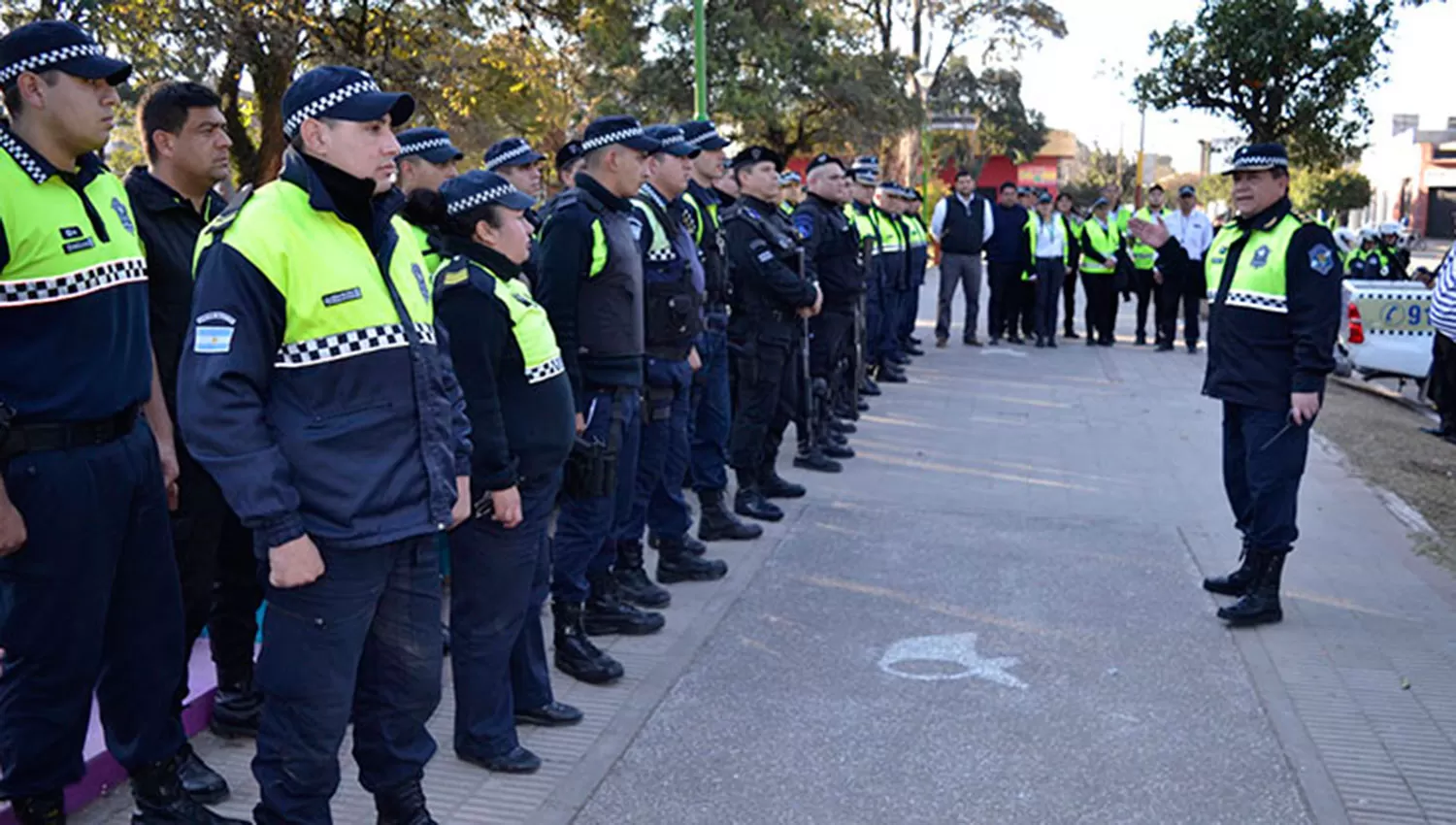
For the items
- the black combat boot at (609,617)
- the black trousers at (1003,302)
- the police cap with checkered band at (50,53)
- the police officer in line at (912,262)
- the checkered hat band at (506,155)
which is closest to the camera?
the police cap with checkered band at (50,53)

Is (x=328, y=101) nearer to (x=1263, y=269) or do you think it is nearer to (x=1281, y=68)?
(x=1263, y=269)

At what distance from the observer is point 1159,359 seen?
14992 mm

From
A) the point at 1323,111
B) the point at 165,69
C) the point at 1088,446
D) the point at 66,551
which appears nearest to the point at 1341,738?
the point at 66,551

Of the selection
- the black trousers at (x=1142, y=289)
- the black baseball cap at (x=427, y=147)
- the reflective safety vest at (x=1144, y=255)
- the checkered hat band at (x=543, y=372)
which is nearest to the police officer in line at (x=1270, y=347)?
the checkered hat band at (x=543, y=372)

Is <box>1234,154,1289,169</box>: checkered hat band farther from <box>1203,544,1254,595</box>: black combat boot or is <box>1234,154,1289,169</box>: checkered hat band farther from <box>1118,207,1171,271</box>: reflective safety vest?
<box>1118,207,1171,271</box>: reflective safety vest

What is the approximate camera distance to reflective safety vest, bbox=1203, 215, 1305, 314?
586 cm

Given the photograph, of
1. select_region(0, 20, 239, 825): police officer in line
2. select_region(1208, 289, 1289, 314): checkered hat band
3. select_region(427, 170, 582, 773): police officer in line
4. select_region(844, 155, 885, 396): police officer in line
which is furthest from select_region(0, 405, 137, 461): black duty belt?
select_region(844, 155, 885, 396): police officer in line

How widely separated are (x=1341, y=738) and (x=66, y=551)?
4115 millimetres

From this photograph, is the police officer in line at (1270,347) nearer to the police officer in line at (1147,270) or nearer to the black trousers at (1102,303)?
the police officer in line at (1147,270)

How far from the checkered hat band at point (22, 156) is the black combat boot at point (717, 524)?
4408mm

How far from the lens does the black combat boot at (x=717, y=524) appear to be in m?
7.25

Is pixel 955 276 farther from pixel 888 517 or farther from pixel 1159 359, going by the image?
pixel 888 517

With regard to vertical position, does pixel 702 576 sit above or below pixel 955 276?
below

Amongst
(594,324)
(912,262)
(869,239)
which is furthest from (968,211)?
(594,324)
